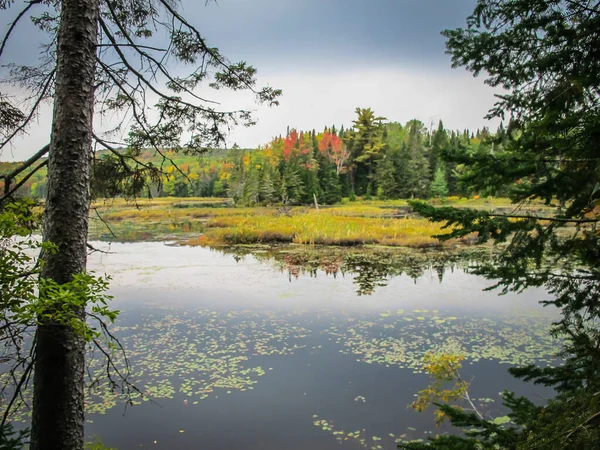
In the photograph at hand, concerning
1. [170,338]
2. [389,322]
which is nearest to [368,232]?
[389,322]

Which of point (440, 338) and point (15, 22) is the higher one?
point (15, 22)

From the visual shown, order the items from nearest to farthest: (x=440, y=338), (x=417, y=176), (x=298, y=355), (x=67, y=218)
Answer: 1. (x=67, y=218)
2. (x=298, y=355)
3. (x=440, y=338)
4. (x=417, y=176)

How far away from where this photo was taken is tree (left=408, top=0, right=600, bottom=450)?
2.33 metres

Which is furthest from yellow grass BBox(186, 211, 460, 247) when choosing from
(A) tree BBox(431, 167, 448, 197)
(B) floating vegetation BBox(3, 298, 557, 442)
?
(A) tree BBox(431, 167, 448, 197)

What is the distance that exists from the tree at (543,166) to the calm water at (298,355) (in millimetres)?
2178

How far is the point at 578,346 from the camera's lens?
7.69ft

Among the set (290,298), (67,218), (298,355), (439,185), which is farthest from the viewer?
(439,185)

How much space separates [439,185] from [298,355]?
32.2m

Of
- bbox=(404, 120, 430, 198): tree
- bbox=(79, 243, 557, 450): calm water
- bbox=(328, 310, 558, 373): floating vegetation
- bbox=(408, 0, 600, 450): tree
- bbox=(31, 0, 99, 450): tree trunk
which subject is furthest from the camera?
bbox=(404, 120, 430, 198): tree

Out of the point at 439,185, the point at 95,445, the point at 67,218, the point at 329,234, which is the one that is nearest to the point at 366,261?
the point at 329,234

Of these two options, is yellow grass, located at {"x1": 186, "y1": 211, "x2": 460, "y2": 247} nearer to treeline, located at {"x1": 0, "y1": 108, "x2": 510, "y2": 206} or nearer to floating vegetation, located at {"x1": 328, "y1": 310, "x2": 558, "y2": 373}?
floating vegetation, located at {"x1": 328, "y1": 310, "x2": 558, "y2": 373}

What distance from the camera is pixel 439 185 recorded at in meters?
35.8

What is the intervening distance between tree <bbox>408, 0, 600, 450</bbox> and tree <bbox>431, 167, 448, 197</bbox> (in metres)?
33.6

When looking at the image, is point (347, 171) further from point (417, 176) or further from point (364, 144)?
point (417, 176)
